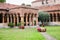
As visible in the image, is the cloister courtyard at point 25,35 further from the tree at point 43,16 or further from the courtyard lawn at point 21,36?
the tree at point 43,16

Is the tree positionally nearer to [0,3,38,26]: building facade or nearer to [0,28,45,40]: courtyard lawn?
[0,3,38,26]: building facade

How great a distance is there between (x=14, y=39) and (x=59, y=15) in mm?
37420

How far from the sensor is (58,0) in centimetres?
7150

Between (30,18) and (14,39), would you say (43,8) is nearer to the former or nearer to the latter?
(30,18)

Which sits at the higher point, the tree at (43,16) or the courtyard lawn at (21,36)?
the tree at (43,16)

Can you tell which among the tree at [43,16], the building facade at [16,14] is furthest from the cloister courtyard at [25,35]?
the tree at [43,16]

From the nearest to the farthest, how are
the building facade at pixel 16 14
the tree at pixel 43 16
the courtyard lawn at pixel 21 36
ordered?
1. the courtyard lawn at pixel 21 36
2. the building facade at pixel 16 14
3. the tree at pixel 43 16

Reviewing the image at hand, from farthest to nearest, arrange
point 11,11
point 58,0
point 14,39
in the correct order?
1. point 58,0
2. point 11,11
3. point 14,39

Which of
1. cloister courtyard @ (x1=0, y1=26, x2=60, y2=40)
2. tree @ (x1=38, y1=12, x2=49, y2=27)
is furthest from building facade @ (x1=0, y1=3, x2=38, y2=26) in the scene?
cloister courtyard @ (x1=0, y1=26, x2=60, y2=40)

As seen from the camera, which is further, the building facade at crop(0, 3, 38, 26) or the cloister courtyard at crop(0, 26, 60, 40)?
the building facade at crop(0, 3, 38, 26)

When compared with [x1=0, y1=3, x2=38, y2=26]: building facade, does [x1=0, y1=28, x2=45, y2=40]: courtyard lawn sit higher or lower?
lower

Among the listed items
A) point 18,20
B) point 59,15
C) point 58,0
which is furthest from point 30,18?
point 58,0

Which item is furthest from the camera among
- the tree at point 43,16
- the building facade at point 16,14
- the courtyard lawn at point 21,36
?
the tree at point 43,16

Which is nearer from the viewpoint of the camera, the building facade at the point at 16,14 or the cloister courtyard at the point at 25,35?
the cloister courtyard at the point at 25,35
